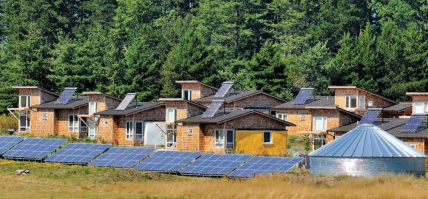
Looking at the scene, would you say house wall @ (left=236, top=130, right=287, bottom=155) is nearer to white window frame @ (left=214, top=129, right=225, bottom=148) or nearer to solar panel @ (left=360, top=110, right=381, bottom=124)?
white window frame @ (left=214, top=129, right=225, bottom=148)

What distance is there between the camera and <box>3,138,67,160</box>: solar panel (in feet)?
241

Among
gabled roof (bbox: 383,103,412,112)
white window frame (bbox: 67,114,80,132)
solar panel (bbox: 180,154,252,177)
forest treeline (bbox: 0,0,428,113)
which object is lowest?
solar panel (bbox: 180,154,252,177)

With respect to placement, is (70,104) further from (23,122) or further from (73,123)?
(23,122)

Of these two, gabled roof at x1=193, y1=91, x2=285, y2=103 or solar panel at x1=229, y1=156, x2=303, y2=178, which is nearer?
solar panel at x1=229, y1=156, x2=303, y2=178

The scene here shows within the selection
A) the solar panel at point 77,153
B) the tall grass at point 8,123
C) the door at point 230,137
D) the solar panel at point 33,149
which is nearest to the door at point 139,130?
the solar panel at point 33,149

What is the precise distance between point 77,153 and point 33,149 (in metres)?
5.20

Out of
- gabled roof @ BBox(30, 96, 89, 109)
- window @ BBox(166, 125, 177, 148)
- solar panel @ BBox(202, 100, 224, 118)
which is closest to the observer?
solar panel @ BBox(202, 100, 224, 118)

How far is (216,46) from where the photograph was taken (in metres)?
127

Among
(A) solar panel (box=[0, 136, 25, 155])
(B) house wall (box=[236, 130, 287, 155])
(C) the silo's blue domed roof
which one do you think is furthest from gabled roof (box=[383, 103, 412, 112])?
(A) solar panel (box=[0, 136, 25, 155])

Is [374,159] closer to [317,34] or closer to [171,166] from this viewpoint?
[171,166]

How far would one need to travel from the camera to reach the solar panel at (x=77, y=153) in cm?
7006

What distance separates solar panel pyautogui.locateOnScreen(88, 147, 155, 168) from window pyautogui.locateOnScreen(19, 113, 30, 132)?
30.5m

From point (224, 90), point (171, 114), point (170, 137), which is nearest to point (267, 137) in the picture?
point (171, 114)

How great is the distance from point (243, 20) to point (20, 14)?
3683cm
